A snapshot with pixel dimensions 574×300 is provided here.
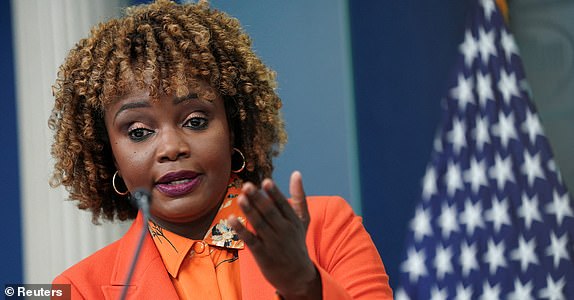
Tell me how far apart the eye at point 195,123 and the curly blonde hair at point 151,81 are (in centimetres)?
6

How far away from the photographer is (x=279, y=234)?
1422 mm

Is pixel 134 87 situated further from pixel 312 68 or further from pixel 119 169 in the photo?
pixel 312 68

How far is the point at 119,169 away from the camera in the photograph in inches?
83.7

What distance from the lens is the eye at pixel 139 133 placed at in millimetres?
1946

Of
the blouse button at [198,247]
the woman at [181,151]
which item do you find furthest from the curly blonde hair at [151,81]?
the blouse button at [198,247]

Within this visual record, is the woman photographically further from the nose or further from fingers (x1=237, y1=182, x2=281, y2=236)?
fingers (x1=237, y1=182, x2=281, y2=236)

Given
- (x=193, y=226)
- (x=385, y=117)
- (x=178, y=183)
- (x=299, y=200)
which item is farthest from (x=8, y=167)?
(x=299, y=200)

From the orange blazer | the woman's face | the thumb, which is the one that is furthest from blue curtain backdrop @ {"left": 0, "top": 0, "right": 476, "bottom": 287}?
the thumb

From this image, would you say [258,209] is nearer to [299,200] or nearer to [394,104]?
[299,200]

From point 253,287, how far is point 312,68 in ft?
4.97

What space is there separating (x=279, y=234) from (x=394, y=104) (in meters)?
2.19

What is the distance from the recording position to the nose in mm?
1882

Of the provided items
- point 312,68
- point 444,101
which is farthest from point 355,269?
point 444,101

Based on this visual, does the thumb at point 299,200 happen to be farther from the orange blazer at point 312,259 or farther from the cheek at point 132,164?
the cheek at point 132,164
